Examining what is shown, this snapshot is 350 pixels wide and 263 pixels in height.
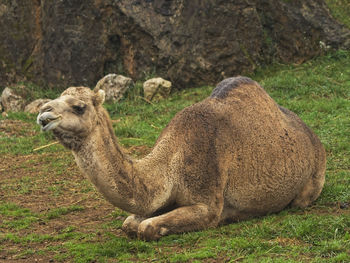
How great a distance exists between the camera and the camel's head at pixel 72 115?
17.1 ft

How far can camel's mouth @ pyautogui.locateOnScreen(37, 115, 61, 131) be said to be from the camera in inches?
203

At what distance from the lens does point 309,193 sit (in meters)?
7.08

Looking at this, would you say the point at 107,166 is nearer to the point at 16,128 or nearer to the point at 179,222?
the point at 179,222

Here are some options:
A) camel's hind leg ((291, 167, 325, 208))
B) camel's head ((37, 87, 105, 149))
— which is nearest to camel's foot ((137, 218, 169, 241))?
Answer: camel's head ((37, 87, 105, 149))

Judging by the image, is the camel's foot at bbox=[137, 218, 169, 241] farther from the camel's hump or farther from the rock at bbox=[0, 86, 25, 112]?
the rock at bbox=[0, 86, 25, 112]

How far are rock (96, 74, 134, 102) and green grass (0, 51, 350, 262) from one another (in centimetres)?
63

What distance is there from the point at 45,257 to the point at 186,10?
8.72m

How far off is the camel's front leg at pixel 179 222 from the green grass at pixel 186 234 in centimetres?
9

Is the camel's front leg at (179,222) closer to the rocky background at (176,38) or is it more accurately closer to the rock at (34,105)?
the rocky background at (176,38)

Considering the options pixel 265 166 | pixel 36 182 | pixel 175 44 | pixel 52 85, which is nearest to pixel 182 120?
pixel 265 166

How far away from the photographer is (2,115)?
13.3 metres

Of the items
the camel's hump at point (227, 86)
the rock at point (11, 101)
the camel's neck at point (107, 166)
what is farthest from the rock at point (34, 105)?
the camel's neck at point (107, 166)

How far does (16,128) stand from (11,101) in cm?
192

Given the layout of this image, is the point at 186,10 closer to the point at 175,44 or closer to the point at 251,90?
the point at 175,44
